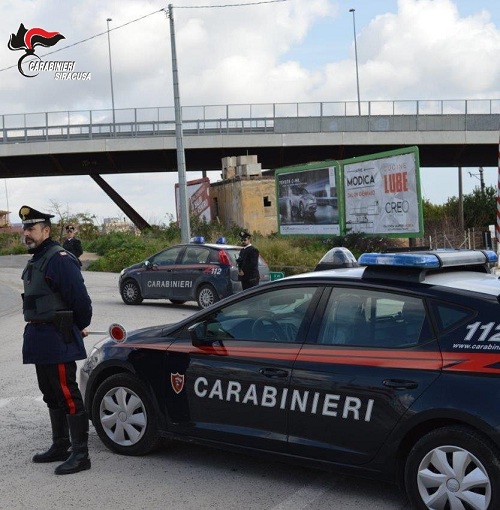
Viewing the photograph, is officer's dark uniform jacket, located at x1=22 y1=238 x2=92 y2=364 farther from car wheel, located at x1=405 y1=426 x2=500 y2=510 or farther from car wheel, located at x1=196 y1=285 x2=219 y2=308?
car wheel, located at x1=196 y1=285 x2=219 y2=308

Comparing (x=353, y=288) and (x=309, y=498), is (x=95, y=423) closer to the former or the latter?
(x=309, y=498)

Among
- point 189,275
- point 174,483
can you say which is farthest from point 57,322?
point 189,275

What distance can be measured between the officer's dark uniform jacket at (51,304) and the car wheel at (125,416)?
41 centimetres

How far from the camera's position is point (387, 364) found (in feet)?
15.8

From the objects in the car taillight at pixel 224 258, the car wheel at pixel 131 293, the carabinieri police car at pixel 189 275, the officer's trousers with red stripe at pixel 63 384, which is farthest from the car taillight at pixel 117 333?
the car wheel at pixel 131 293

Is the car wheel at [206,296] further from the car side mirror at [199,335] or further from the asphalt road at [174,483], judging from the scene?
the car side mirror at [199,335]

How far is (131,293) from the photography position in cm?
1861

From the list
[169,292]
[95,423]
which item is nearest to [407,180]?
[169,292]

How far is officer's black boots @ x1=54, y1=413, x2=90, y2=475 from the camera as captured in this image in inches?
227

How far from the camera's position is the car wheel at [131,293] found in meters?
18.5

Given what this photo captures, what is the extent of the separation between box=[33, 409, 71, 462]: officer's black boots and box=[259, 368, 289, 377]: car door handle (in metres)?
1.69

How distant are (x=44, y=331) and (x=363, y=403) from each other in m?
2.34

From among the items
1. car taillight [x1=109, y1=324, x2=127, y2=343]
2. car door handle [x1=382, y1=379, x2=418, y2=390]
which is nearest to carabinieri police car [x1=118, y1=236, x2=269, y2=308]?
car taillight [x1=109, y1=324, x2=127, y2=343]

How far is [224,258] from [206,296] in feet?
2.92
